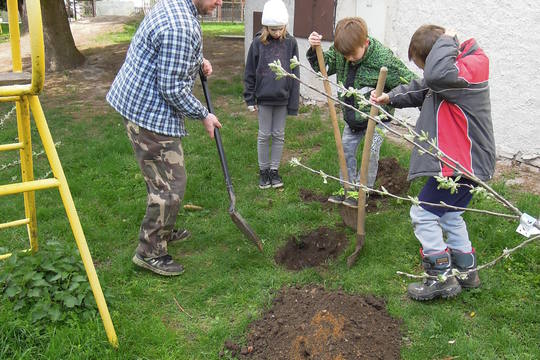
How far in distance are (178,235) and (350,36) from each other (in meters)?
2.13

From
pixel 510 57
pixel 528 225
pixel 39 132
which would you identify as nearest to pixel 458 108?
pixel 528 225

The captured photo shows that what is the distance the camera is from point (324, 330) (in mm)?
2879

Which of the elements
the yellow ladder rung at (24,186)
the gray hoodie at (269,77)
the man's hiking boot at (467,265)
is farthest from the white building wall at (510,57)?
the yellow ladder rung at (24,186)

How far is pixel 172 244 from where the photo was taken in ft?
13.7

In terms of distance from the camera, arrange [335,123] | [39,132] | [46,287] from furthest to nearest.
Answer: [335,123] < [46,287] < [39,132]

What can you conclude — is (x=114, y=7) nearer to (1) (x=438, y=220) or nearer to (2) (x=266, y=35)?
(2) (x=266, y=35)

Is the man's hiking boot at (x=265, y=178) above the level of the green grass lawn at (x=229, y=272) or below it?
above

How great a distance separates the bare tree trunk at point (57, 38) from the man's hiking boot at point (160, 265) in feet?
28.1

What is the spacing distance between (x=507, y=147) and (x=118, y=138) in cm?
474

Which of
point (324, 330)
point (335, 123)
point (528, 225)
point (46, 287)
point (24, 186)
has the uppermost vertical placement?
point (528, 225)

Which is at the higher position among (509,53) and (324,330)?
(509,53)

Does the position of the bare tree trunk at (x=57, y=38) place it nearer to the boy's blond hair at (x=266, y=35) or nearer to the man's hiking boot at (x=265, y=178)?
the boy's blond hair at (x=266, y=35)

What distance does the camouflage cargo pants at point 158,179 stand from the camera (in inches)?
134

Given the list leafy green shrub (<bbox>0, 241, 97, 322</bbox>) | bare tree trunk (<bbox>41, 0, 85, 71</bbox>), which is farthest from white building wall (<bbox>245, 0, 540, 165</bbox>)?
bare tree trunk (<bbox>41, 0, 85, 71</bbox>)
